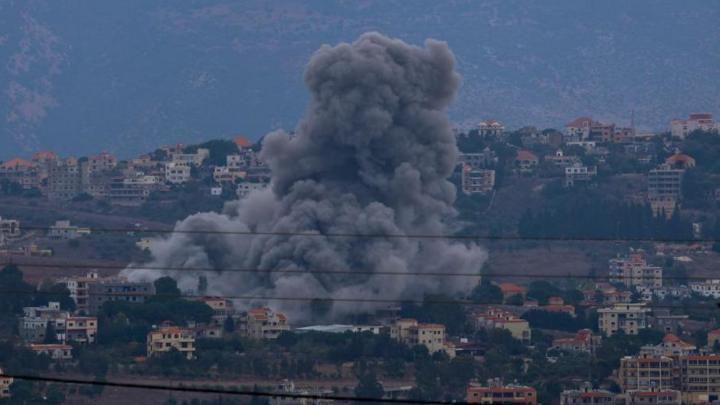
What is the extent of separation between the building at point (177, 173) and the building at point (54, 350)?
4012cm

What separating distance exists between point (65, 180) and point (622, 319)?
1562 inches

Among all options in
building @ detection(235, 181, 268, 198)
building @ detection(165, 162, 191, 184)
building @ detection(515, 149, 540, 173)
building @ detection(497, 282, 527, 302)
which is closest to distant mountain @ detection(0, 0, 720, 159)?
building @ detection(515, 149, 540, 173)

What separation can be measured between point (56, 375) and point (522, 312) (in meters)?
14.6

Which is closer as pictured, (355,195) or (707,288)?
(355,195)

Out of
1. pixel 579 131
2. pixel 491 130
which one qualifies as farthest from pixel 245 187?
pixel 579 131

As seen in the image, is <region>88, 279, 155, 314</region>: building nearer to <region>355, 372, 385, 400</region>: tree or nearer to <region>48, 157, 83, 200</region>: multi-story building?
<region>355, 372, 385, 400</region>: tree

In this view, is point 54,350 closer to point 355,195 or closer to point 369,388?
point 369,388

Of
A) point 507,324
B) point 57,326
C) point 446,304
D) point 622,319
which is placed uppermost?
point 446,304

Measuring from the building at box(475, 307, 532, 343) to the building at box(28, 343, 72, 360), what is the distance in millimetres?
8962

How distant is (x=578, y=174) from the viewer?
89.8 meters

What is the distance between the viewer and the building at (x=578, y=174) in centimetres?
8869

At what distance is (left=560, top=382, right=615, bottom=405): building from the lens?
42.7 metres

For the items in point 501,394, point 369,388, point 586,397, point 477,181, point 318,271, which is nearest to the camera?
point 501,394

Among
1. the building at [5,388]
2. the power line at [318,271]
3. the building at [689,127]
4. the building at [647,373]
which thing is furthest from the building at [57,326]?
the building at [689,127]
